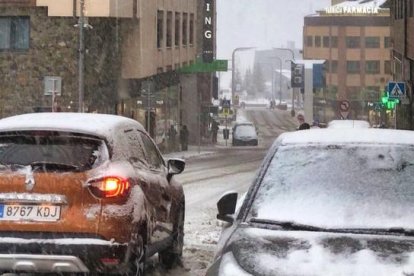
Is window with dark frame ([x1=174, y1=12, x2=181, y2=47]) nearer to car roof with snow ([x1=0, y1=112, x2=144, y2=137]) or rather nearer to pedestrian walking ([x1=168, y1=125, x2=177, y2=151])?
pedestrian walking ([x1=168, y1=125, x2=177, y2=151])

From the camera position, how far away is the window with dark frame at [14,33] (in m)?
34.4

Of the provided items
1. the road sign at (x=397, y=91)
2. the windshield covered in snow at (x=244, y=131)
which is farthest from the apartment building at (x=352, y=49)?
the road sign at (x=397, y=91)

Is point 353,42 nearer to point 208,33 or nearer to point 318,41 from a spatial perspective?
point 318,41

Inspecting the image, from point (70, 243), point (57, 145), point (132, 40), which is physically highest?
point (132, 40)

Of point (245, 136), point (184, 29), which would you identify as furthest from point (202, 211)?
point (245, 136)

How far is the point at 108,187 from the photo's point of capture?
6.59 m

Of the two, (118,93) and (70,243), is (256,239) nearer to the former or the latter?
(70,243)

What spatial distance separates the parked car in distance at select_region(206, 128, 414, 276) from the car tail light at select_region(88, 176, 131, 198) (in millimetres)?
1232

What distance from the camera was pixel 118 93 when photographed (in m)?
36.8

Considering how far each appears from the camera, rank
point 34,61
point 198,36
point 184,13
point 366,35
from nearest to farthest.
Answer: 1. point 34,61
2. point 184,13
3. point 198,36
4. point 366,35

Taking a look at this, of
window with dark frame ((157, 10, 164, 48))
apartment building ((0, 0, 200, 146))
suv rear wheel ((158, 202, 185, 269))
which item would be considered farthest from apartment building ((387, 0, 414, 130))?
suv rear wheel ((158, 202, 185, 269))

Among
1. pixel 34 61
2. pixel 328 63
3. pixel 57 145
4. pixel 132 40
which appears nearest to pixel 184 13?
pixel 132 40

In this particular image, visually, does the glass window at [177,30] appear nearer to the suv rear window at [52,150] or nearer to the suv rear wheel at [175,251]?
the suv rear wheel at [175,251]

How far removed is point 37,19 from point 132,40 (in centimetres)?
435
